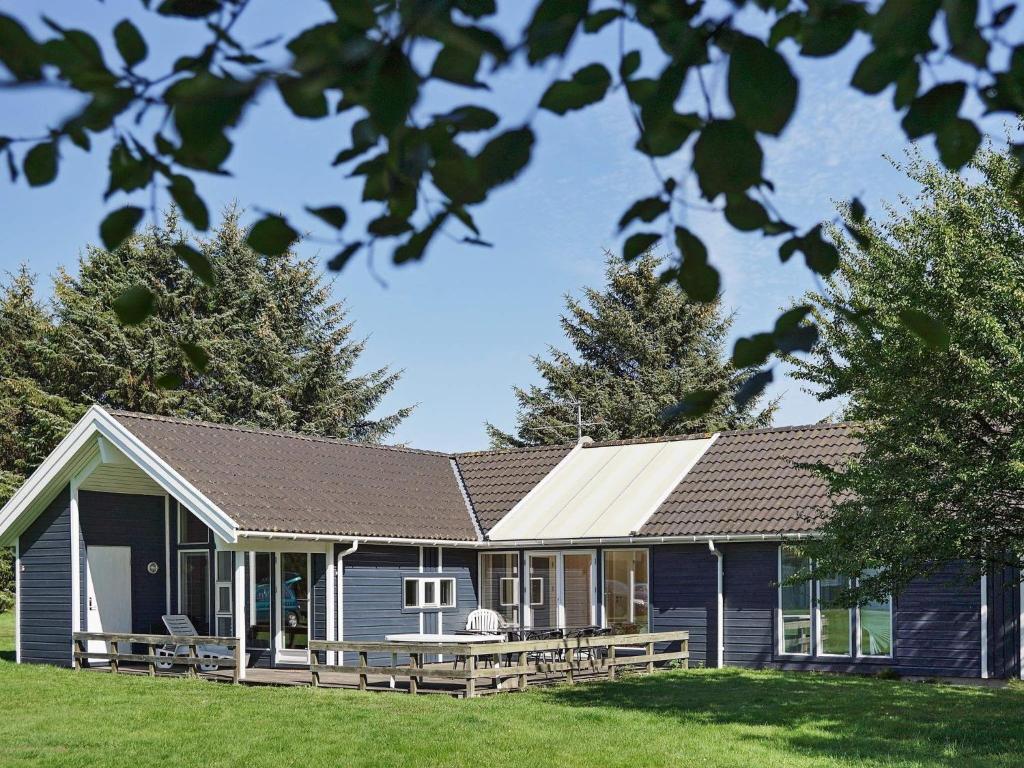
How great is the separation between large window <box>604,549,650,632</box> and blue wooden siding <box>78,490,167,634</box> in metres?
8.00

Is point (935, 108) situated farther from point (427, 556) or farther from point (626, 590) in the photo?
point (427, 556)

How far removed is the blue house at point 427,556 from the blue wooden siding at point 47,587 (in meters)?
0.04

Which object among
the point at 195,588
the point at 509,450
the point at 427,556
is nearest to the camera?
the point at 195,588

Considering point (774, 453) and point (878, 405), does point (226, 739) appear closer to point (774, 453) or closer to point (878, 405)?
point (878, 405)

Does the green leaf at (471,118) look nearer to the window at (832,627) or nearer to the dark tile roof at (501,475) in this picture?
the window at (832,627)

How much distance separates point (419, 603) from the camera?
23.2m

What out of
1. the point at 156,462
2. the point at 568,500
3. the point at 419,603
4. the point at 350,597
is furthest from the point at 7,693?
the point at 568,500

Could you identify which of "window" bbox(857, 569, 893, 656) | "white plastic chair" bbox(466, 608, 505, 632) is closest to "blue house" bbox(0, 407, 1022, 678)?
"window" bbox(857, 569, 893, 656)

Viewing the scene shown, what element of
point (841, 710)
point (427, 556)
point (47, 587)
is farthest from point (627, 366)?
point (841, 710)

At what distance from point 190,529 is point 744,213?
71.1ft

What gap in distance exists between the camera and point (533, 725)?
573 inches

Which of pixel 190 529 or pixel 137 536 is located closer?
pixel 137 536

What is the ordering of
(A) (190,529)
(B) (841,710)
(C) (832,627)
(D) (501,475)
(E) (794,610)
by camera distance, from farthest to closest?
(D) (501,475) < (A) (190,529) < (E) (794,610) < (C) (832,627) < (B) (841,710)

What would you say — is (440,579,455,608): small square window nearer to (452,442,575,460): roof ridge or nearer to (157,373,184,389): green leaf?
(452,442,575,460): roof ridge
